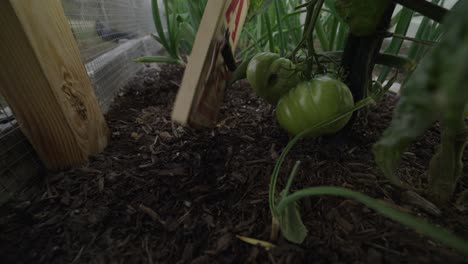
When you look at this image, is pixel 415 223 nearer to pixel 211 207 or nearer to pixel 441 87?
pixel 441 87

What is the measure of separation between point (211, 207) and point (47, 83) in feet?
1.22

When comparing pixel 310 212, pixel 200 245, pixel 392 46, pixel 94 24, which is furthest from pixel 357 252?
pixel 94 24

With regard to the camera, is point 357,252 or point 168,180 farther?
point 168,180

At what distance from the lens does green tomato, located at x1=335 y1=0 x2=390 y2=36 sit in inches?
13.8

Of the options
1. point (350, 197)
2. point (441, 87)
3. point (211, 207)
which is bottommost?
point (211, 207)

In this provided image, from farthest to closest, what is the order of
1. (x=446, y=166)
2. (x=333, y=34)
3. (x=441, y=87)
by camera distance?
(x=333, y=34) → (x=446, y=166) → (x=441, y=87)

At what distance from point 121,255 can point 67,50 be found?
399 mm

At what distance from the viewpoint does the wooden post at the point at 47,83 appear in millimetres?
391

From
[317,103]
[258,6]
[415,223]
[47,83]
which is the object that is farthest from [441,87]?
[258,6]

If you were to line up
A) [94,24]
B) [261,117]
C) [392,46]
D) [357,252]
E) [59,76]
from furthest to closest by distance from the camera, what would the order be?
1. [94,24]
2. [261,117]
3. [392,46]
4. [59,76]
5. [357,252]

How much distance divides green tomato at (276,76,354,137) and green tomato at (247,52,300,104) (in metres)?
0.03

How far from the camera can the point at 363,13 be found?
0.36 m

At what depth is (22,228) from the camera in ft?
1.30

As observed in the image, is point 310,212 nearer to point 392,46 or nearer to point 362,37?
point 362,37
